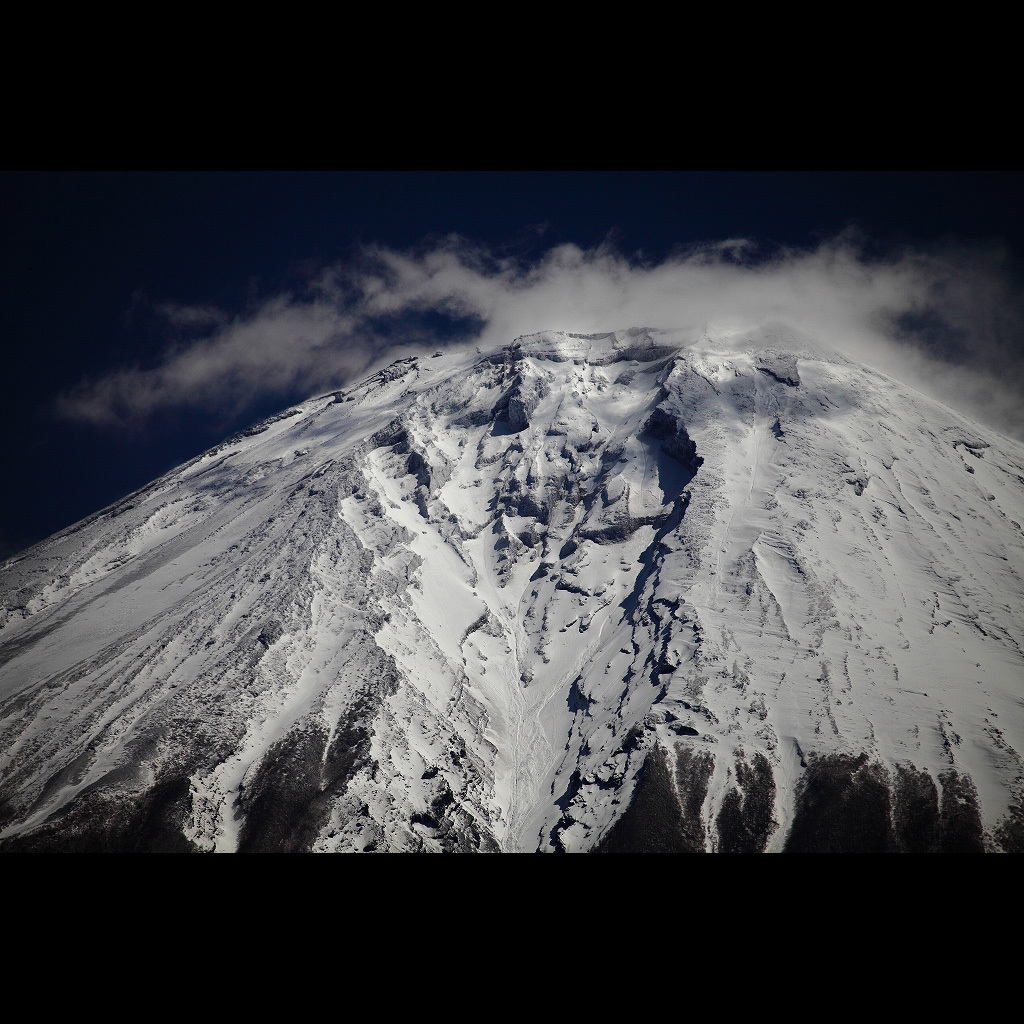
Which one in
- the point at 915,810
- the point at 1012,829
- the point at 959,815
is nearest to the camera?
the point at 1012,829

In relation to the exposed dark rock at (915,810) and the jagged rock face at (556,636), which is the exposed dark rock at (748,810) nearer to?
the jagged rock face at (556,636)

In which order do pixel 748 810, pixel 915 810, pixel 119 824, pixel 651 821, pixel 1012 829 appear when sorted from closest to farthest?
pixel 1012 829
pixel 119 824
pixel 915 810
pixel 651 821
pixel 748 810

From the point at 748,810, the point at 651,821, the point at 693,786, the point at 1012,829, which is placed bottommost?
the point at 651,821

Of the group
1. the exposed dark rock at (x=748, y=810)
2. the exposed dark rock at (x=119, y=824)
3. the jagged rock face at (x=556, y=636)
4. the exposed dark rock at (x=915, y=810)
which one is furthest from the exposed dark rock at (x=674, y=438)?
the exposed dark rock at (x=119, y=824)

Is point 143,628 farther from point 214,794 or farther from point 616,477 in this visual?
point 616,477

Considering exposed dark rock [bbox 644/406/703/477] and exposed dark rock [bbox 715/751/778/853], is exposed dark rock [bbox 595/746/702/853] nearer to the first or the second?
exposed dark rock [bbox 715/751/778/853]

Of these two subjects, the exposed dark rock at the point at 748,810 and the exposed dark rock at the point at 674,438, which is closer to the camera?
the exposed dark rock at the point at 748,810

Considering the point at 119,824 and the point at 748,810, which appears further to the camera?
the point at 748,810

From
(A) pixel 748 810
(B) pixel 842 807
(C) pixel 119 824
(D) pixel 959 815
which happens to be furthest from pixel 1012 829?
(C) pixel 119 824

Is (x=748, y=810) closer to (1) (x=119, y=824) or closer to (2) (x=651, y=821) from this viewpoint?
(2) (x=651, y=821)

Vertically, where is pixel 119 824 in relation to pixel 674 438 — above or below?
below
